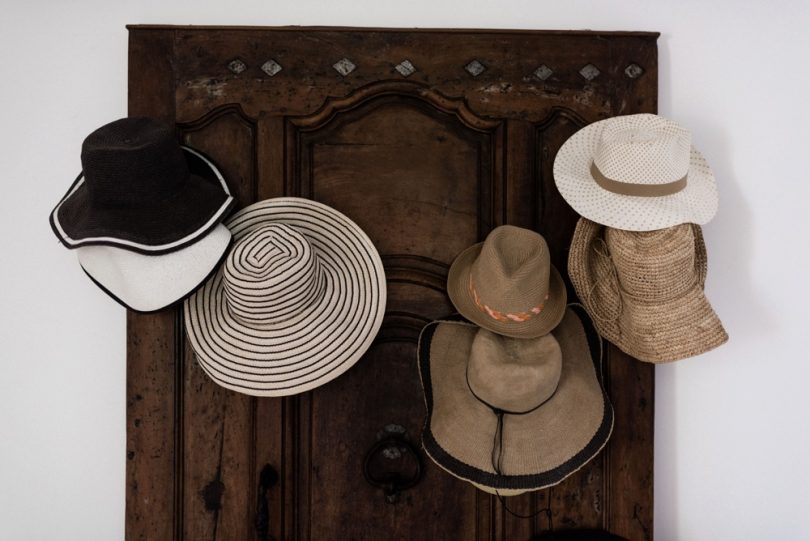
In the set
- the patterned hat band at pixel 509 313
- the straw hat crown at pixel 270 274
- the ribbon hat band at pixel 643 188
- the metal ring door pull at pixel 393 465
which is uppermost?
the ribbon hat band at pixel 643 188

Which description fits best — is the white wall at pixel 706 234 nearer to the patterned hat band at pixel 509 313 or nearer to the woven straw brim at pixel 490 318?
the woven straw brim at pixel 490 318

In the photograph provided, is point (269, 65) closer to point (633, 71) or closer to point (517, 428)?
point (633, 71)

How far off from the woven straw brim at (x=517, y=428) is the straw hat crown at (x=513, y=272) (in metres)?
0.24

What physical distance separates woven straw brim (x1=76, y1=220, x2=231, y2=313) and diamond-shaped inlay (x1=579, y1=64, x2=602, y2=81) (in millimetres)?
1169

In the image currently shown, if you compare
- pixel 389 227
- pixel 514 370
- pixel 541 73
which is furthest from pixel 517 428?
pixel 541 73

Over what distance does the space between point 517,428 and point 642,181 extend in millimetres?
714

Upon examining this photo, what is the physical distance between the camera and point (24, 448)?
5.94 feet

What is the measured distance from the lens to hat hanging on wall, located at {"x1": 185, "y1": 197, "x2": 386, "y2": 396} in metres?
1.44

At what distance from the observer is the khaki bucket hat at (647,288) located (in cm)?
149

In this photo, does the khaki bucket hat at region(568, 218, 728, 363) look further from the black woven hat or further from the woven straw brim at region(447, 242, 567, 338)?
the black woven hat

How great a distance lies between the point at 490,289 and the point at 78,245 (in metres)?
1.03

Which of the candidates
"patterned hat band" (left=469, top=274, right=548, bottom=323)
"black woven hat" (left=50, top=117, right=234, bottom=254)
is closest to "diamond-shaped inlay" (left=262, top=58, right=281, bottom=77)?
"black woven hat" (left=50, top=117, right=234, bottom=254)

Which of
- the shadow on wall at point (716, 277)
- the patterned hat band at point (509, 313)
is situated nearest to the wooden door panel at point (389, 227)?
the patterned hat band at point (509, 313)

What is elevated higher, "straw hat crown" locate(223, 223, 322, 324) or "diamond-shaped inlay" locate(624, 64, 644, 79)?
"diamond-shaped inlay" locate(624, 64, 644, 79)
